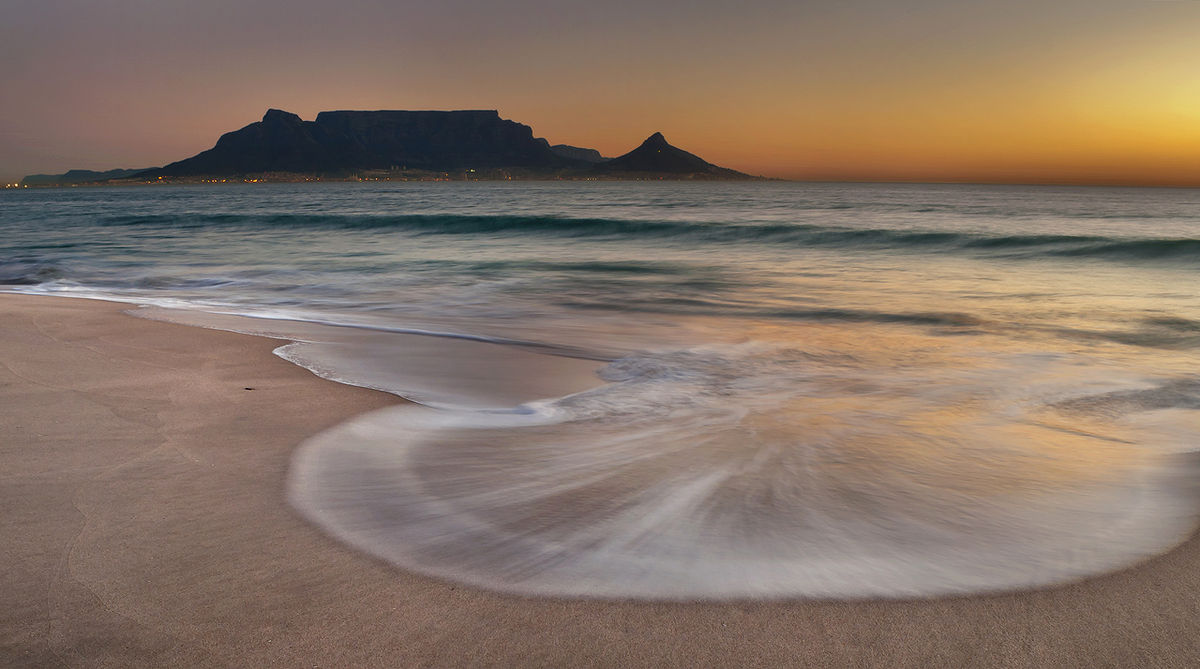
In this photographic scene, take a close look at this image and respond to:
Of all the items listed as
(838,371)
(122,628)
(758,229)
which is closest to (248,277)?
(838,371)

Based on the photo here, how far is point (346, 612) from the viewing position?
6.39 feet

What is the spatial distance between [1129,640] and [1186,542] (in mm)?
867

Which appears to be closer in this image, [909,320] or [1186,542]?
[1186,542]

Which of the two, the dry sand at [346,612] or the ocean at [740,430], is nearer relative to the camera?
the dry sand at [346,612]

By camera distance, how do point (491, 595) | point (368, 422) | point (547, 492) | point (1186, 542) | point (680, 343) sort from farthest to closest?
point (680, 343)
point (368, 422)
point (547, 492)
point (1186, 542)
point (491, 595)

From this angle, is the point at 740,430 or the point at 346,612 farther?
the point at 740,430

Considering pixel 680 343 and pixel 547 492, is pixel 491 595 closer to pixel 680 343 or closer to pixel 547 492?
pixel 547 492

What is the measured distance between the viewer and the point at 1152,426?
396 cm

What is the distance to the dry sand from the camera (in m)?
1.79

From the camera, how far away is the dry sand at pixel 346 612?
5.87ft

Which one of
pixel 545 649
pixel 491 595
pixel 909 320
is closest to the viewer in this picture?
pixel 545 649

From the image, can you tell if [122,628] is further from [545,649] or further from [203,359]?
[203,359]

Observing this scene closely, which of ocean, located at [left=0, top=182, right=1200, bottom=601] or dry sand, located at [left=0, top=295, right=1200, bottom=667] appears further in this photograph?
ocean, located at [left=0, top=182, right=1200, bottom=601]

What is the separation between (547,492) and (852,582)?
1.22 meters
